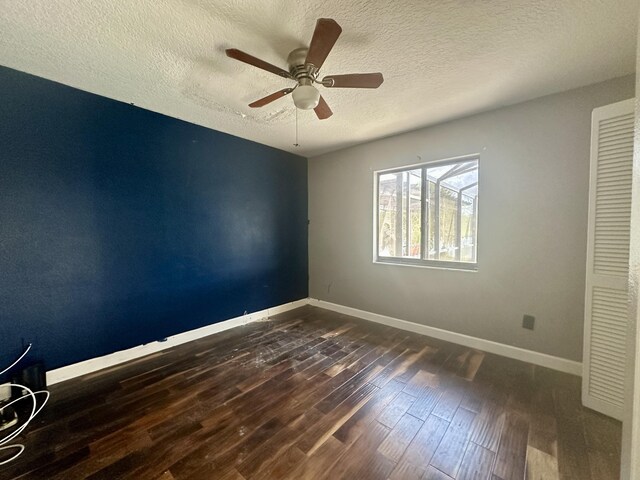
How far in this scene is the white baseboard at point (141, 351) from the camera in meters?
2.14

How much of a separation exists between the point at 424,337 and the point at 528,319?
3.38 ft

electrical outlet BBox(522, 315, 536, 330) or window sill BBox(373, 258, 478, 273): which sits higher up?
window sill BBox(373, 258, 478, 273)

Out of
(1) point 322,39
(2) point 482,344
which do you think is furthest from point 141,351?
(2) point 482,344

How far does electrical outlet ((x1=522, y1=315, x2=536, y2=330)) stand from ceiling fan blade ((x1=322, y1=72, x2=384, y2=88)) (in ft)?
8.30

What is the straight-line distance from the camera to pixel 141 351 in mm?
2559

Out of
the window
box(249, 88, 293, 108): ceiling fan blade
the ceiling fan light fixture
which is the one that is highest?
box(249, 88, 293, 108): ceiling fan blade

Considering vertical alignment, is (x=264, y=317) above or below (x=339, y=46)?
below

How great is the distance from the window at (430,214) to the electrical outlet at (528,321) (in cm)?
64

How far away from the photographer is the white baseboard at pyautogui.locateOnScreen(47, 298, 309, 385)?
214cm

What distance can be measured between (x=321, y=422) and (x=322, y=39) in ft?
7.69

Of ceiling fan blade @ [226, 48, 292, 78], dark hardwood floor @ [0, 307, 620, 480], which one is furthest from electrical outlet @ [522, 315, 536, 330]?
ceiling fan blade @ [226, 48, 292, 78]

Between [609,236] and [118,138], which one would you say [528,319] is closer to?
[609,236]

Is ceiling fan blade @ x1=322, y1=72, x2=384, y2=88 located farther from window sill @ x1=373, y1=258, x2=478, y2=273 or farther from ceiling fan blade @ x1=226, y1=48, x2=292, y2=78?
window sill @ x1=373, y1=258, x2=478, y2=273

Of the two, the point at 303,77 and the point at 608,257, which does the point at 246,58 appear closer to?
the point at 303,77
